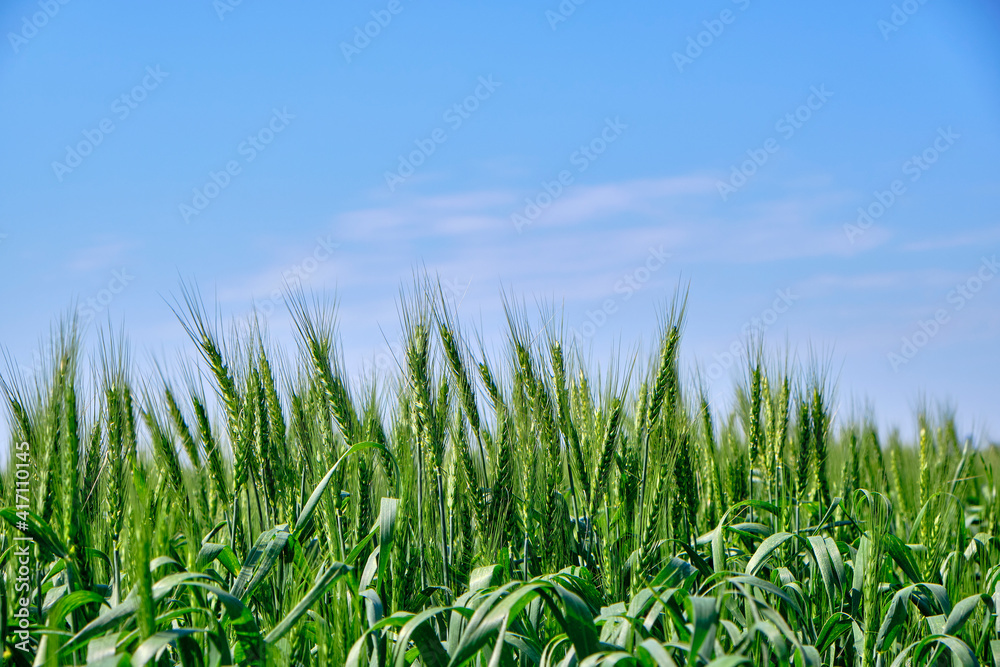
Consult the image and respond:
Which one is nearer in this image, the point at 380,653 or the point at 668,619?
the point at 380,653

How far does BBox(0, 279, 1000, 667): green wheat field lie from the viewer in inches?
82.7

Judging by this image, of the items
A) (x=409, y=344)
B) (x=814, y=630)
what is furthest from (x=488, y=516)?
(x=814, y=630)

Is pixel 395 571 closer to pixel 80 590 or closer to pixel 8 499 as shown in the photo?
pixel 80 590

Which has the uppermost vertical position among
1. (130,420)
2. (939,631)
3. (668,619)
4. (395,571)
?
(130,420)

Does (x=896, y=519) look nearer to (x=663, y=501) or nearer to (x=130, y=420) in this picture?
(x=663, y=501)

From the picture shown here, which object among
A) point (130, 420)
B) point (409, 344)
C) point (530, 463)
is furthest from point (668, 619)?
point (130, 420)

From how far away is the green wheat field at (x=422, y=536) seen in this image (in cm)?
210

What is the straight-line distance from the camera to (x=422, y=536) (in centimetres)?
267

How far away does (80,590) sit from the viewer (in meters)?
2.24

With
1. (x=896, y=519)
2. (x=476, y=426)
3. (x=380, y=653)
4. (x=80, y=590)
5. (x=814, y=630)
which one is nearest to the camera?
(x=380, y=653)

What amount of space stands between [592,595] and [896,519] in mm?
3612

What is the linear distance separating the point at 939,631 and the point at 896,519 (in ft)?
9.14

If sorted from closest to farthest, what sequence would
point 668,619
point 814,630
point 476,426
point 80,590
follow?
point 80,590
point 668,619
point 814,630
point 476,426

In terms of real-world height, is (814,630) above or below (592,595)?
below
